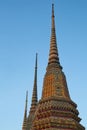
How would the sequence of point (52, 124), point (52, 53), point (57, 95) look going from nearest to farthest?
point (52, 124) → point (57, 95) → point (52, 53)

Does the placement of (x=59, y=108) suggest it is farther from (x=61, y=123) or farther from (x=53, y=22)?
(x=53, y=22)

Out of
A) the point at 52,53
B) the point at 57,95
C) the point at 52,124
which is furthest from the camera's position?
the point at 52,53

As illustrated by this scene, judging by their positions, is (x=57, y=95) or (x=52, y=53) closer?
(x=57, y=95)

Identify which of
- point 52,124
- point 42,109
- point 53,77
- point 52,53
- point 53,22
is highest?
point 53,22

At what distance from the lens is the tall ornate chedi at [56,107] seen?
1423 inches

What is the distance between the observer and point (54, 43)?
139 ft

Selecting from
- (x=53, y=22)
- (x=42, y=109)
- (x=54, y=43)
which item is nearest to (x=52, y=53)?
(x=54, y=43)

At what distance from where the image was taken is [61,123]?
3600 centimetres

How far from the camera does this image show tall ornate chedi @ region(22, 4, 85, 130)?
119ft

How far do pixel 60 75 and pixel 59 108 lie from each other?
4.38m

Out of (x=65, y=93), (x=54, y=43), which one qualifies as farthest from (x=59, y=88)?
(x=54, y=43)

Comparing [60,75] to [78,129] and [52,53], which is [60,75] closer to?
[52,53]

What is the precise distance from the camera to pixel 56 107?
122 ft

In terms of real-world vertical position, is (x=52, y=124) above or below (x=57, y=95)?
below
